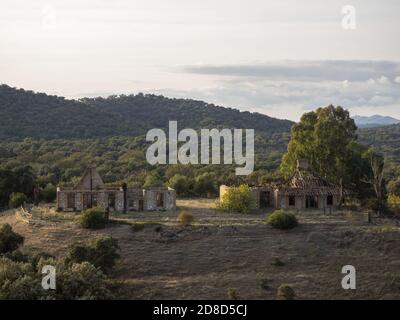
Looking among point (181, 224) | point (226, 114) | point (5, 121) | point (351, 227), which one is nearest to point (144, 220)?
point (181, 224)

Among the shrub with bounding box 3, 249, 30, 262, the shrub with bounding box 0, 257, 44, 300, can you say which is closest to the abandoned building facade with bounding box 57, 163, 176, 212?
the shrub with bounding box 3, 249, 30, 262

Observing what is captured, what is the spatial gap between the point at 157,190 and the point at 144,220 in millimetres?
5105

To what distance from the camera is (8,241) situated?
35.8 meters

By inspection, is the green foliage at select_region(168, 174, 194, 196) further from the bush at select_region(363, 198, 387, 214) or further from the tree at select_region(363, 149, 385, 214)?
the bush at select_region(363, 198, 387, 214)

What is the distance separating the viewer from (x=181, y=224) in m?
38.9

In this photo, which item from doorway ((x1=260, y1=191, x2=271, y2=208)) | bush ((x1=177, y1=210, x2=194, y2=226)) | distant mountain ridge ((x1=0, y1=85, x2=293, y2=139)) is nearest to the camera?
bush ((x1=177, y1=210, x2=194, y2=226))

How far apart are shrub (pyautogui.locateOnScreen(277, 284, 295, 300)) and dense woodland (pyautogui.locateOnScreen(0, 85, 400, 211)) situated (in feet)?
70.7

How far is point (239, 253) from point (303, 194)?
434 inches

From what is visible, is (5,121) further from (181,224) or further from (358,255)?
(358,255)

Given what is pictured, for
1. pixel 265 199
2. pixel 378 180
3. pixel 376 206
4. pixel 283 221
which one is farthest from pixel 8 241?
pixel 378 180

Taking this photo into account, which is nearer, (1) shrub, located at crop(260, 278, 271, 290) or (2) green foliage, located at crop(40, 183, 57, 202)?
(1) shrub, located at crop(260, 278, 271, 290)

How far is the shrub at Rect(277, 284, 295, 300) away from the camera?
30.0 m

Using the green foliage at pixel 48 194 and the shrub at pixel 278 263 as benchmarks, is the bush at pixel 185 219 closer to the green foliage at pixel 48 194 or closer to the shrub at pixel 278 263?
the shrub at pixel 278 263
